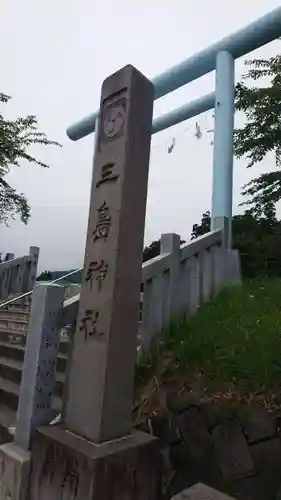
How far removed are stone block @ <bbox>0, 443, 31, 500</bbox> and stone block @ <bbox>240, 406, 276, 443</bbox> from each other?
1469 mm

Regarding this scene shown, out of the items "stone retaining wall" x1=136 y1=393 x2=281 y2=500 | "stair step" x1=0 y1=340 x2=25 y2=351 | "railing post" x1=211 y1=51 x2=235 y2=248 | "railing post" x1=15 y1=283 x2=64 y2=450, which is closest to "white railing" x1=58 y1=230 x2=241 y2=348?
"railing post" x1=15 y1=283 x2=64 y2=450

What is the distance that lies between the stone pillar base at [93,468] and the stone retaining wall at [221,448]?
19cm

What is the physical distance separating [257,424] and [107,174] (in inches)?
78.7

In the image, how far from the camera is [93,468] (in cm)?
205

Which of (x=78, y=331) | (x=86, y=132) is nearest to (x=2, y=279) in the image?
(x=86, y=132)

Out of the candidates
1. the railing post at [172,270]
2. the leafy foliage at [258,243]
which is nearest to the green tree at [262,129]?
the leafy foliage at [258,243]

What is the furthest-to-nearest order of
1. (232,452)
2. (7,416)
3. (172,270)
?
(172,270), (7,416), (232,452)

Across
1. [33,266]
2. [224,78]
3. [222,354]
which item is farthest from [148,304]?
[33,266]

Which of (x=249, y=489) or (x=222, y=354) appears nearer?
(x=249, y=489)

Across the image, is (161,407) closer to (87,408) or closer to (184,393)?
(184,393)

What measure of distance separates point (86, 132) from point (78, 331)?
885cm

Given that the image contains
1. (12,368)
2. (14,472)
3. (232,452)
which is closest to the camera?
(232,452)

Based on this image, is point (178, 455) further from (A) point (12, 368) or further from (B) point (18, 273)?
(B) point (18, 273)

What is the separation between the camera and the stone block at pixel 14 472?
7.98 ft
